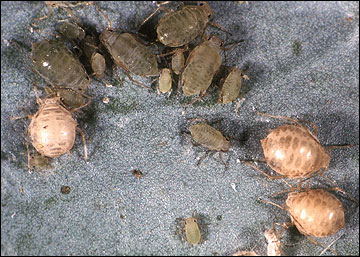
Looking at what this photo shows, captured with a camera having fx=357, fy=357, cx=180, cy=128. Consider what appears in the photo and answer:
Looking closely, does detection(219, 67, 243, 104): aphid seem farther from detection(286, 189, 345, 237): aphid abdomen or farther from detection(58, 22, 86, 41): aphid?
detection(58, 22, 86, 41): aphid

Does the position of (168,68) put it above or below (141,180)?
above

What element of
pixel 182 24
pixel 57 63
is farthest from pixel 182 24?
pixel 57 63

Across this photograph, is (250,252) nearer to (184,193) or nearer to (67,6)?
(184,193)

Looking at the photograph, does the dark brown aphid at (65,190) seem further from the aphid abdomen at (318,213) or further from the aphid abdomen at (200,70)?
the aphid abdomen at (318,213)

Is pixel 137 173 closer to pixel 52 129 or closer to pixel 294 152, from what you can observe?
pixel 52 129

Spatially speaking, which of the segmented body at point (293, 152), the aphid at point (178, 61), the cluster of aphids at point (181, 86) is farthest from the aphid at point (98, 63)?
the segmented body at point (293, 152)

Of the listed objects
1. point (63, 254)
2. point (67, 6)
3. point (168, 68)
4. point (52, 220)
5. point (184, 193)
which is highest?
point (67, 6)

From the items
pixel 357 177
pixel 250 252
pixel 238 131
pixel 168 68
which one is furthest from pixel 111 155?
pixel 357 177
